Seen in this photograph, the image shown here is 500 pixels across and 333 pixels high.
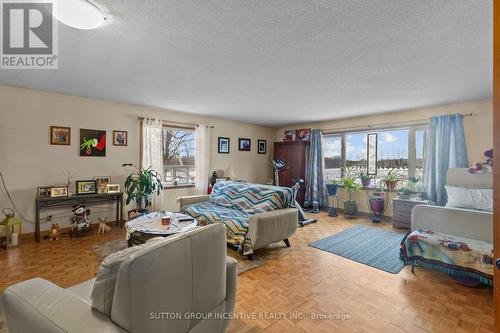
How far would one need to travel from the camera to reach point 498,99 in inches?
28.6

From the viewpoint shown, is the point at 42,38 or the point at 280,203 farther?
the point at 280,203

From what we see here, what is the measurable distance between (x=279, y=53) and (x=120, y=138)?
10.9 ft

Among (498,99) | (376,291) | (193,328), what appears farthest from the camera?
(376,291)

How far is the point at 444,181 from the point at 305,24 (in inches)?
150

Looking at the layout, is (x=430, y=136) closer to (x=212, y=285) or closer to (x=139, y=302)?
(x=212, y=285)

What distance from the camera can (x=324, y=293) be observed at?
2.06 m

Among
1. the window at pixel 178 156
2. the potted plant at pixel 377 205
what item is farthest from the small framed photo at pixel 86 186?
the potted plant at pixel 377 205

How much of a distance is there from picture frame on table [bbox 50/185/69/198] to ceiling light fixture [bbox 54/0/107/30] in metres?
2.66

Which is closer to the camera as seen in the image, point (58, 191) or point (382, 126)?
point (58, 191)

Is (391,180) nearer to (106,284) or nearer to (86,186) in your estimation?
(106,284)

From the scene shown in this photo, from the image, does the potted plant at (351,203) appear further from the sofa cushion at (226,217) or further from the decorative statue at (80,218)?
the decorative statue at (80,218)

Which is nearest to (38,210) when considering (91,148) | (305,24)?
(91,148)

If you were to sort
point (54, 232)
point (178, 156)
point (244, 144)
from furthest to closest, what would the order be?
point (244, 144) < point (178, 156) < point (54, 232)

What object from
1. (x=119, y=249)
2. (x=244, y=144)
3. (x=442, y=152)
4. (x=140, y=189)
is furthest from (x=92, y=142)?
(x=442, y=152)
